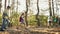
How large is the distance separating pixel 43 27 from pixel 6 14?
2.41ft

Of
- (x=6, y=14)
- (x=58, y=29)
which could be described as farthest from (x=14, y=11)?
(x=58, y=29)

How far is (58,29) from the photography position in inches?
115

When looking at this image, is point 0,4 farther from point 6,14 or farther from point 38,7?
point 38,7

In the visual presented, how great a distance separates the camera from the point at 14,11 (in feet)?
10.1

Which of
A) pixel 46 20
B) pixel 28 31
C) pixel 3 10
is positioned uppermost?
pixel 3 10

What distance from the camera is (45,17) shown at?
3062 mm

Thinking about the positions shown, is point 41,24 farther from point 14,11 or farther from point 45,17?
point 14,11

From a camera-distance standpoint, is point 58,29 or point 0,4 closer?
point 58,29

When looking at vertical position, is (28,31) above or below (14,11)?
Result: below

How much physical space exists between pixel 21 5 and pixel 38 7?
1.08ft

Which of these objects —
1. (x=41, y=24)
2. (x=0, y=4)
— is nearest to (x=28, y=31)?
(x=41, y=24)

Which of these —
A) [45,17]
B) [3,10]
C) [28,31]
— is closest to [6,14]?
[3,10]

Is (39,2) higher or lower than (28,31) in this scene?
higher

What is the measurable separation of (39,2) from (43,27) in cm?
49
